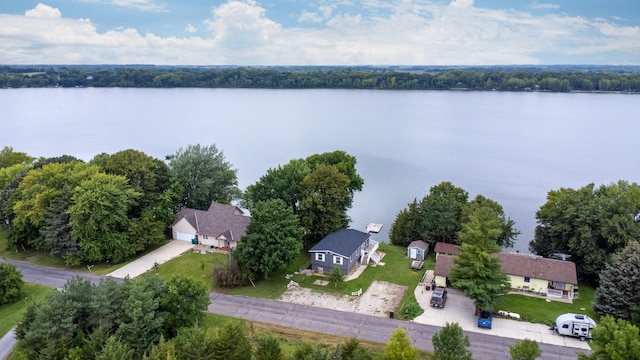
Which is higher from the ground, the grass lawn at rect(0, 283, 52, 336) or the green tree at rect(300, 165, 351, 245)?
the green tree at rect(300, 165, 351, 245)

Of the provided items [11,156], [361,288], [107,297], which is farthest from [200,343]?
[11,156]

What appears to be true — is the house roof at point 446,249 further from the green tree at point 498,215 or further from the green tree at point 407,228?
the green tree at point 407,228

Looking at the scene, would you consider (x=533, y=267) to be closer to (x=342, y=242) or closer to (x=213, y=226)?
(x=342, y=242)

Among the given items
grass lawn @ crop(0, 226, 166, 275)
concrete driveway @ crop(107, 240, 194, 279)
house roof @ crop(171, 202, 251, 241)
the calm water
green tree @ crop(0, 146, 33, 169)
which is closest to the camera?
concrete driveway @ crop(107, 240, 194, 279)

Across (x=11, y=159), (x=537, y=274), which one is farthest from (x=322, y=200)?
(x=11, y=159)

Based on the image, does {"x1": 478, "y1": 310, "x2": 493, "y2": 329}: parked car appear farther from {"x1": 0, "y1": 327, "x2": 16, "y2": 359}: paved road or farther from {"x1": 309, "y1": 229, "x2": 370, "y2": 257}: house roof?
{"x1": 0, "y1": 327, "x2": 16, "y2": 359}: paved road

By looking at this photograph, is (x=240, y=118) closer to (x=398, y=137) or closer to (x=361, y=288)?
(x=398, y=137)

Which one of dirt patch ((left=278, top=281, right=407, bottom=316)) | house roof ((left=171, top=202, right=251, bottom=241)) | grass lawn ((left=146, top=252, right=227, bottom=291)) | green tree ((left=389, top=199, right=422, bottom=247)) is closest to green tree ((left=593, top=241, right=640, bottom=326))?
dirt patch ((left=278, top=281, right=407, bottom=316))

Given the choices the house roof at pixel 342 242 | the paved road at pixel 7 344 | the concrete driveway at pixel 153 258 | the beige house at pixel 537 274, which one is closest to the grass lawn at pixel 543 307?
the beige house at pixel 537 274
